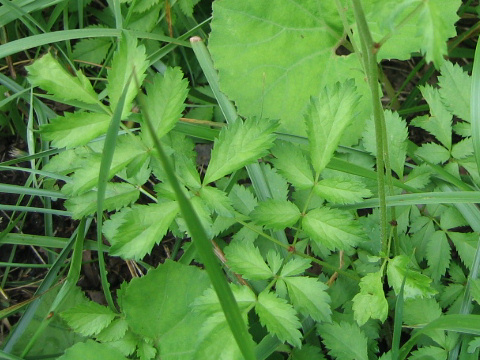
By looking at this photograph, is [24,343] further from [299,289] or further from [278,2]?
[278,2]

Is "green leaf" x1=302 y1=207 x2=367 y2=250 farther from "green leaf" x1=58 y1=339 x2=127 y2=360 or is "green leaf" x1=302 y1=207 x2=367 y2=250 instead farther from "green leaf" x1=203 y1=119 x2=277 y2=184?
"green leaf" x1=58 y1=339 x2=127 y2=360

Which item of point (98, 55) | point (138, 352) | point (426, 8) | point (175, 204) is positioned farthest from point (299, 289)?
point (98, 55)

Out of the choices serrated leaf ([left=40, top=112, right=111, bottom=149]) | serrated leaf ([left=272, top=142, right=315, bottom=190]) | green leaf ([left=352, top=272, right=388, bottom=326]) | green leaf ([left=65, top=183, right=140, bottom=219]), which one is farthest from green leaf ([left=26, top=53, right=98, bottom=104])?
green leaf ([left=352, top=272, right=388, bottom=326])

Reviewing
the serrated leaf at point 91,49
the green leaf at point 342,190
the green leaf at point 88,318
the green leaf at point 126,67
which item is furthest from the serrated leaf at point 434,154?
the serrated leaf at point 91,49

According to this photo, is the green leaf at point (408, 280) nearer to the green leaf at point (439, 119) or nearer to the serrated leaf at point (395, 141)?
the serrated leaf at point (395, 141)

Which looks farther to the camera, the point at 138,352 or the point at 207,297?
the point at 138,352
